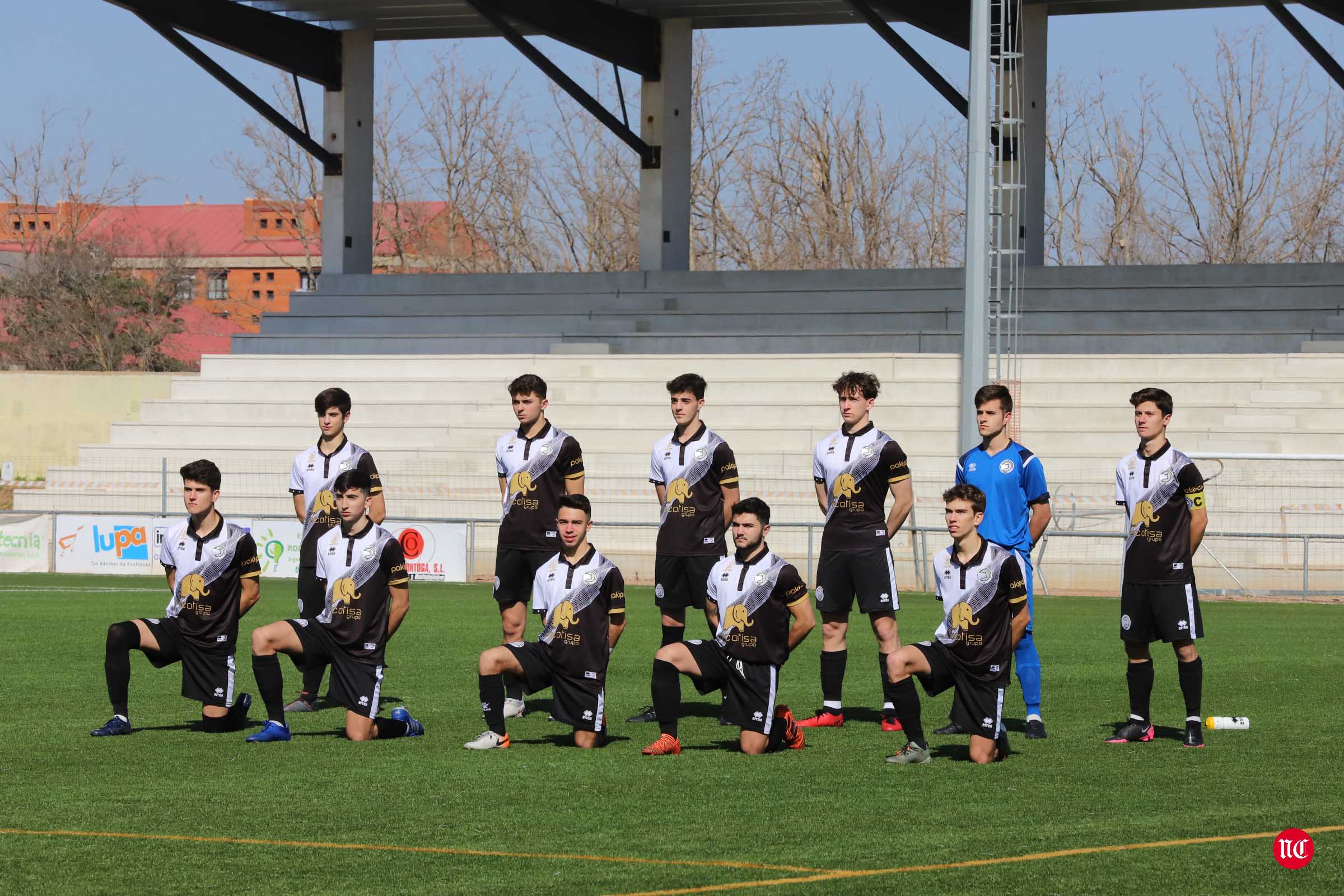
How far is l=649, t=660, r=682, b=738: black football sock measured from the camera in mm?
8234

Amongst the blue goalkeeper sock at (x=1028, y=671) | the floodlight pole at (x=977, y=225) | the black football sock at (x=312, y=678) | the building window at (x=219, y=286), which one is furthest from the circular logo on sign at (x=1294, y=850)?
the building window at (x=219, y=286)

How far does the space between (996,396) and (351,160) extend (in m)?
24.1

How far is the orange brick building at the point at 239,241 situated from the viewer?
54.5 metres

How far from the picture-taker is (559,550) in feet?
31.6

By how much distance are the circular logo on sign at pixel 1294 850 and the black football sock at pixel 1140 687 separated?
2547 mm

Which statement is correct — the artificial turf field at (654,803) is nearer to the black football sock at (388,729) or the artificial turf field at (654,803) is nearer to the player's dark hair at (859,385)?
the black football sock at (388,729)

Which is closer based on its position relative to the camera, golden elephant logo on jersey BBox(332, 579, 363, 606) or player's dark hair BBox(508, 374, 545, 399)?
golden elephant logo on jersey BBox(332, 579, 363, 606)

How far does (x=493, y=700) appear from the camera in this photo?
838 centimetres

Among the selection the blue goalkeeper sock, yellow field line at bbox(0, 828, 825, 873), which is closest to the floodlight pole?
the blue goalkeeper sock

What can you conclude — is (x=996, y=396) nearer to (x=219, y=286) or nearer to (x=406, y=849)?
(x=406, y=849)

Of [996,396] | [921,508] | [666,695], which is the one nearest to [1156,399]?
[996,396]

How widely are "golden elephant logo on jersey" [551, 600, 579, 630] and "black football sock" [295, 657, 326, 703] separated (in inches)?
52.9

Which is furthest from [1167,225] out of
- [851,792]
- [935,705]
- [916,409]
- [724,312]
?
[851,792]

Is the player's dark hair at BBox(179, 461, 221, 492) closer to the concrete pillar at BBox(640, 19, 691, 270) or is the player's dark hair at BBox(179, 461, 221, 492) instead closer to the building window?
the concrete pillar at BBox(640, 19, 691, 270)
